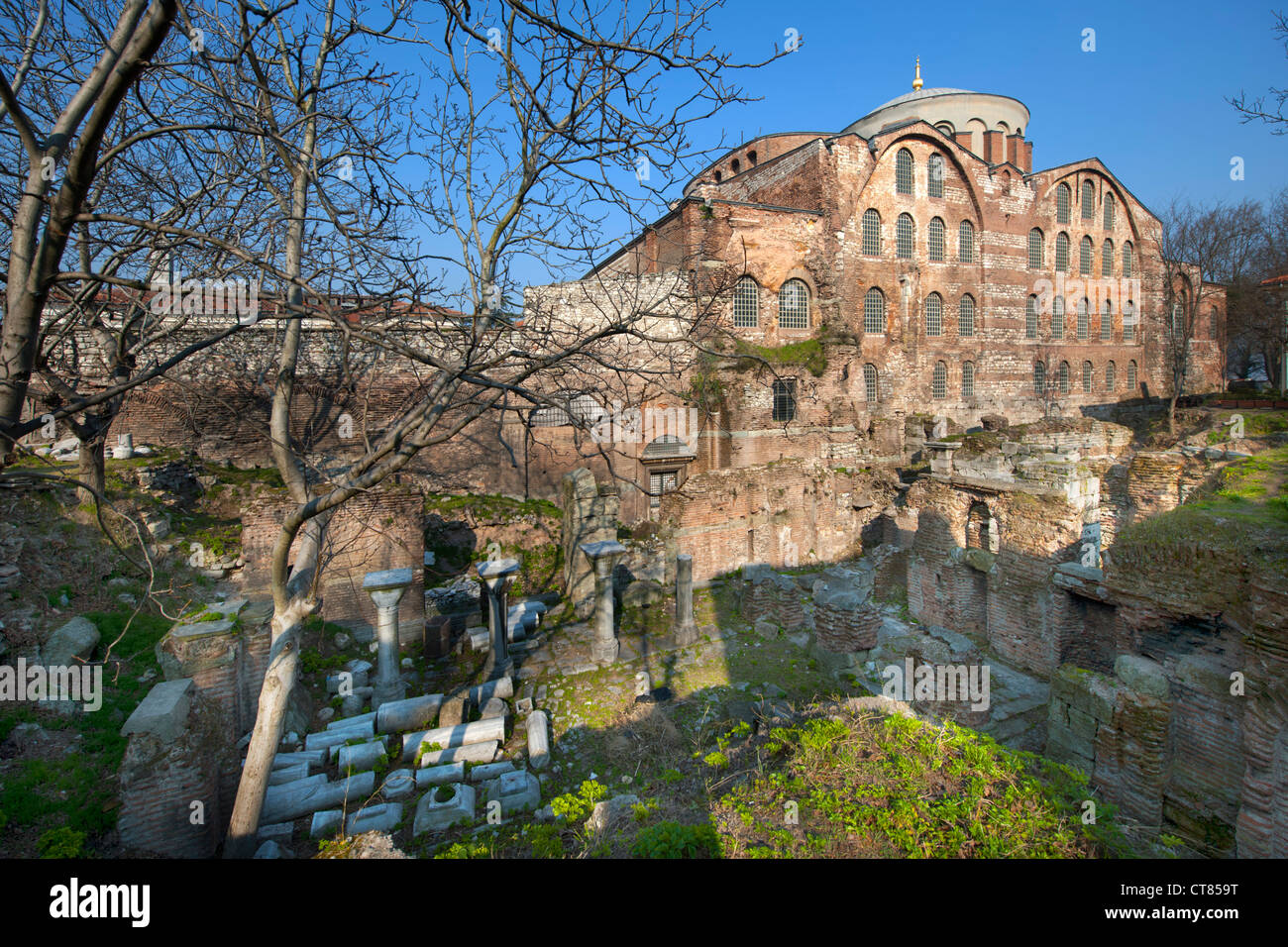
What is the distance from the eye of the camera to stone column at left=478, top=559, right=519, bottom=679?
26.6 feet

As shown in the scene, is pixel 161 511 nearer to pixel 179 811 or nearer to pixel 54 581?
pixel 54 581

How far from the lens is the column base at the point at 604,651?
8.85 metres

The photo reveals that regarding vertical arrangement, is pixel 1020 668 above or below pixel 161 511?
below

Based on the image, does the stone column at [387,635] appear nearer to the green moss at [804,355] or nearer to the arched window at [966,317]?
the green moss at [804,355]

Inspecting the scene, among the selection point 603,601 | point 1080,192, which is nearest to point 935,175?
point 1080,192

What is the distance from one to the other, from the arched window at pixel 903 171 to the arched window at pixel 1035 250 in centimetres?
832

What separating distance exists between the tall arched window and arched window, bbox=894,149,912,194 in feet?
18.5

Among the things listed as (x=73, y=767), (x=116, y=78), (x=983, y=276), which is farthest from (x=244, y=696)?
(x=983, y=276)

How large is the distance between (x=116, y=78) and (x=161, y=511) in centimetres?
1118

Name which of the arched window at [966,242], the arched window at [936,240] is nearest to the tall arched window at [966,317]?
the arched window at [966,242]

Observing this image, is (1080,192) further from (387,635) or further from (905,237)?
A: (387,635)

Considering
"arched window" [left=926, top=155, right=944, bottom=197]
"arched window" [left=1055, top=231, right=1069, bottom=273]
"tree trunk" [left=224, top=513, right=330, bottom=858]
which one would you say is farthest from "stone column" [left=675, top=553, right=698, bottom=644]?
"arched window" [left=1055, top=231, right=1069, bottom=273]

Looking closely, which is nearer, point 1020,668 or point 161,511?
point 1020,668

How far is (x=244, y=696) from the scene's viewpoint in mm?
6598
